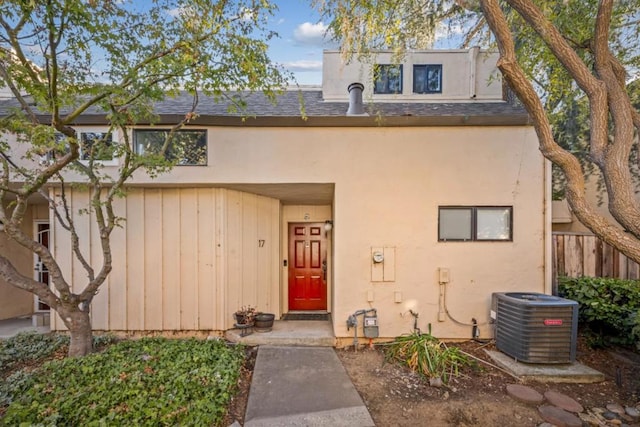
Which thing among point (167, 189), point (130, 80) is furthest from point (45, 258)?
point (130, 80)

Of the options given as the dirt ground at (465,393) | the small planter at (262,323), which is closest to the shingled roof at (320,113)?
the small planter at (262,323)

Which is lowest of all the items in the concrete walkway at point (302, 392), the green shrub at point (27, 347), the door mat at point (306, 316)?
the door mat at point (306, 316)

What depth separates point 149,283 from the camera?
16.7ft

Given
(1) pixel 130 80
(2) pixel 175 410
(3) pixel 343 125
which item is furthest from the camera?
(3) pixel 343 125

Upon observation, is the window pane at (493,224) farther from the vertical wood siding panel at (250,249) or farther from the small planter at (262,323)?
the vertical wood siding panel at (250,249)

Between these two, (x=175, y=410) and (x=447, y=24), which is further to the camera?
(x=447, y=24)

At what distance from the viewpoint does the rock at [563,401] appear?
335cm

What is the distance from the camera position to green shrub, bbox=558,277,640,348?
439cm

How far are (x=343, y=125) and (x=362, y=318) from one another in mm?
3285

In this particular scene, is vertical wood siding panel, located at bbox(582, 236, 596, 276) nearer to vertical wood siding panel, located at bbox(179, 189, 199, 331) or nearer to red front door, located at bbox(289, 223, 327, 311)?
red front door, located at bbox(289, 223, 327, 311)

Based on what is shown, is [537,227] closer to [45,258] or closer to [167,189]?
[167,189]

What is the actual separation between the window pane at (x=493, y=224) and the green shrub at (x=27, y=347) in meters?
7.01

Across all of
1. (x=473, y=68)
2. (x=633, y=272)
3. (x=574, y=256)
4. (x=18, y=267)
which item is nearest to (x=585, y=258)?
(x=574, y=256)

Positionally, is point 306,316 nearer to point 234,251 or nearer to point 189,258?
point 234,251
